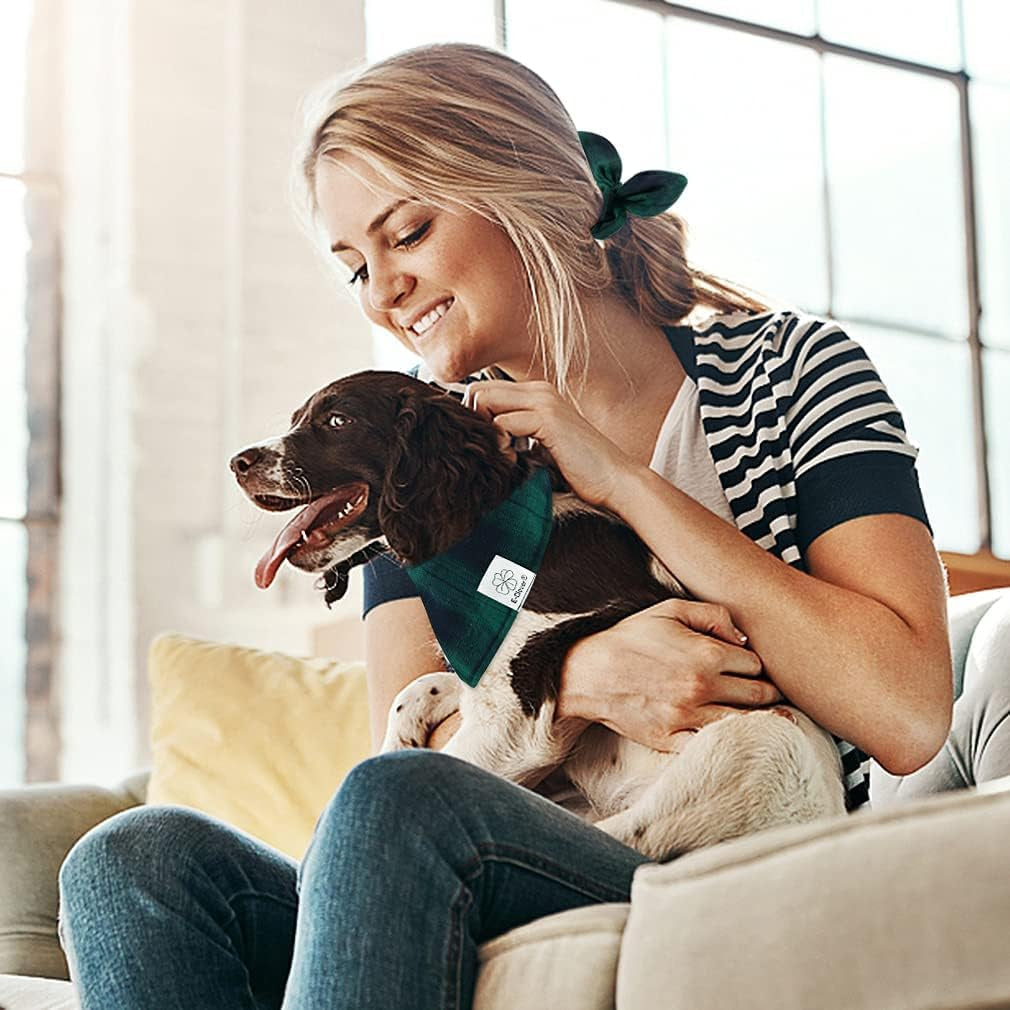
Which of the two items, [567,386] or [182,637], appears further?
[182,637]

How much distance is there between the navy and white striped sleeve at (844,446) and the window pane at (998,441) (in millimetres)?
2824

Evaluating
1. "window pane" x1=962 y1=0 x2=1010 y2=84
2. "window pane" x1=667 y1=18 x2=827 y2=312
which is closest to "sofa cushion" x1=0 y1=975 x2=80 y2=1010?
"window pane" x1=667 y1=18 x2=827 y2=312

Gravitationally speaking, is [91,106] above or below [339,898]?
above

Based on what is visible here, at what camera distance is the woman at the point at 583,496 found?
92 cm

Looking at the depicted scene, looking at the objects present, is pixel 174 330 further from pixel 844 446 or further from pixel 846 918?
pixel 846 918

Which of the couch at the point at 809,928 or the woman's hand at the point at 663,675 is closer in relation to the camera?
the couch at the point at 809,928

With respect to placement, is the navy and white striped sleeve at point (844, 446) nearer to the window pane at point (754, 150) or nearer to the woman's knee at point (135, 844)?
the woman's knee at point (135, 844)

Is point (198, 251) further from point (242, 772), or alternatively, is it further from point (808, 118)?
point (808, 118)

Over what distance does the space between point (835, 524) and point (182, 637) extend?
1190mm

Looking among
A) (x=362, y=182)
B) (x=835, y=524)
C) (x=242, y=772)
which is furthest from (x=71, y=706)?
(x=835, y=524)

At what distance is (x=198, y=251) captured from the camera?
9.64 ft

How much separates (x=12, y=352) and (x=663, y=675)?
216 cm

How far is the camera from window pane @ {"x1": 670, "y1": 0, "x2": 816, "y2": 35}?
12.6ft

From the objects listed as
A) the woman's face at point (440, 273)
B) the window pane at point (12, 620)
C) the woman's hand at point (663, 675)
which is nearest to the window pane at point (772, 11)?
the window pane at point (12, 620)
